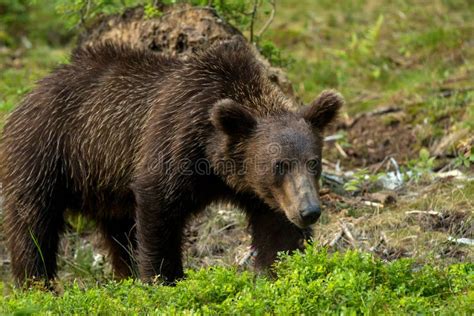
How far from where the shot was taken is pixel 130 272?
933 centimetres

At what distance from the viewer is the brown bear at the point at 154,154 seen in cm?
776

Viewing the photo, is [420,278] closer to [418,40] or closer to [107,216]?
[107,216]

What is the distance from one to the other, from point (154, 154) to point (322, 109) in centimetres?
155

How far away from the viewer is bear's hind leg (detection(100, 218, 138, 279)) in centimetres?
938

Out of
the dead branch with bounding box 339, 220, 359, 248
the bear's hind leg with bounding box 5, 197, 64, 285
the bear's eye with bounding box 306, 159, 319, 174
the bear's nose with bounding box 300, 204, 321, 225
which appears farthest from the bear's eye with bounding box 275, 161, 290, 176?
the bear's hind leg with bounding box 5, 197, 64, 285

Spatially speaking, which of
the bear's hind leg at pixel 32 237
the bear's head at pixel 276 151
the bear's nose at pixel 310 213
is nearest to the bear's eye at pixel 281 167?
the bear's head at pixel 276 151

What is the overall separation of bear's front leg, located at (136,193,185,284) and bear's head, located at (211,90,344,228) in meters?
0.61

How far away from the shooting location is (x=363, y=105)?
1325cm

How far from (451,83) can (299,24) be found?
4.73 metres

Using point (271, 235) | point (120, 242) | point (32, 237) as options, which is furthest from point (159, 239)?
point (120, 242)

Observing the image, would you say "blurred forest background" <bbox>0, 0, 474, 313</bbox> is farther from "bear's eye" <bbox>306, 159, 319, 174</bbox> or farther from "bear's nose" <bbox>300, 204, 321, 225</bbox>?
"bear's eye" <bbox>306, 159, 319, 174</bbox>

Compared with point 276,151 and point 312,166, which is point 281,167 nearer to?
point 276,151

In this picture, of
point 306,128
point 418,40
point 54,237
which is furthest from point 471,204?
point 418,40

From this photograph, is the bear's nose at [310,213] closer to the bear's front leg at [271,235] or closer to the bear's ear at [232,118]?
the bear's front leg at [271,235]
